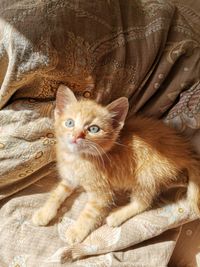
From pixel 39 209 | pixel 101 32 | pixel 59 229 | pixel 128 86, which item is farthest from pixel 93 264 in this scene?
pixel 101 32

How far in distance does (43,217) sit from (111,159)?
32cm

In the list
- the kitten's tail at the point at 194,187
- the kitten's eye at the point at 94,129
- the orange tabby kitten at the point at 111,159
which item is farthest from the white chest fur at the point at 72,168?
the kitten's tail at the point at 194,187

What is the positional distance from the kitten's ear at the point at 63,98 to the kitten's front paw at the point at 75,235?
0.41 meters

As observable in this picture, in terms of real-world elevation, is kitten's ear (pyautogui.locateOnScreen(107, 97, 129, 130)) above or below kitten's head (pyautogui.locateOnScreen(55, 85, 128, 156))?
above

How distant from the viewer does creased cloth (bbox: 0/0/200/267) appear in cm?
104

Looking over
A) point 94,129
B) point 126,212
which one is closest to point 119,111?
point 94,129

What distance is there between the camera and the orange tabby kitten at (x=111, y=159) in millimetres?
1006

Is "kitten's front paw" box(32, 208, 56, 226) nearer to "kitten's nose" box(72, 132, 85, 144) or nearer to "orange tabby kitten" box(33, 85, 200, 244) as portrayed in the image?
"orange tabby kitten" box(33, 85, 200, 244)

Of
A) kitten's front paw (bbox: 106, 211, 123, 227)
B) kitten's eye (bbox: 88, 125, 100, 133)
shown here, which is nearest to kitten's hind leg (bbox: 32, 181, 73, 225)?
kitten's front paw (bbox: 106, 211, 123, 227)

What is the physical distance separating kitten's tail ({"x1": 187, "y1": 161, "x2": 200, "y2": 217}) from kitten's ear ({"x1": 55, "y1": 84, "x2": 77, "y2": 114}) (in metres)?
0.45

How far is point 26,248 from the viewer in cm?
109

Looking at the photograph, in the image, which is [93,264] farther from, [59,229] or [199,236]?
[199,236]

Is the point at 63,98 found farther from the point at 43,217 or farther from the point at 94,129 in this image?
the point at 43,217

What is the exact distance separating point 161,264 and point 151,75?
651 mm
